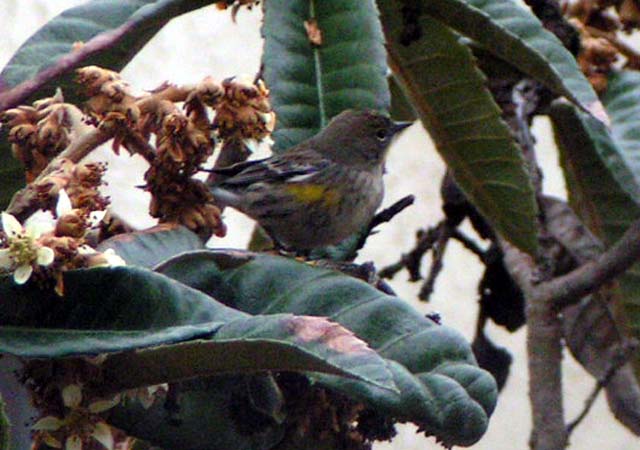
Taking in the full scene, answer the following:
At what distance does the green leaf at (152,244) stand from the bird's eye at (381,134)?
1309mm

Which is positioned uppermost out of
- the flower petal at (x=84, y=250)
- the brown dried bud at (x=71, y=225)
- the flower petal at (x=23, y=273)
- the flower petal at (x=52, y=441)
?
the brown dried bud at (x=71, y=225)

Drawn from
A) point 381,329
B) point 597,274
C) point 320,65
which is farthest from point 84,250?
point 597,274

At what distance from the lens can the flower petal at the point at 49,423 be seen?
1.03 metres

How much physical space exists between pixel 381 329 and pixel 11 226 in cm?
33

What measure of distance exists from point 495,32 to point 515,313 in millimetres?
821

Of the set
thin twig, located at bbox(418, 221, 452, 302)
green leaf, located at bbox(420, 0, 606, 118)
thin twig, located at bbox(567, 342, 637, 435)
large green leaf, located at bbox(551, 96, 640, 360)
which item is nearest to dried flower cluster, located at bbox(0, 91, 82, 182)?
green leaf, located at bbox(420, 0, 606, 118)

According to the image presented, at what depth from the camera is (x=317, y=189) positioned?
2426mm

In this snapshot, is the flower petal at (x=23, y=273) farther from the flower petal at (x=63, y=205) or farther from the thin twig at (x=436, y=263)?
the thin twig at (x=436, y=263)

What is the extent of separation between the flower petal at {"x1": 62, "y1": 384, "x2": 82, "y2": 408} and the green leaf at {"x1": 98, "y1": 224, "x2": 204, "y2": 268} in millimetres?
176

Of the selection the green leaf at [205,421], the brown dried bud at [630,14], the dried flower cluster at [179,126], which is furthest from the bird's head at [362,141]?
the green leaf at [205,421]

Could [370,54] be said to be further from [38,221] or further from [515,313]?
[515,313]

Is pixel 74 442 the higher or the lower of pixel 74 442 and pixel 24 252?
the lower

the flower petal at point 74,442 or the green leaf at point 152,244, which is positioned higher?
the green leaf at point 152,244

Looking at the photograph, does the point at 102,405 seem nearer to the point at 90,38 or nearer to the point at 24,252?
the point at 24,252
